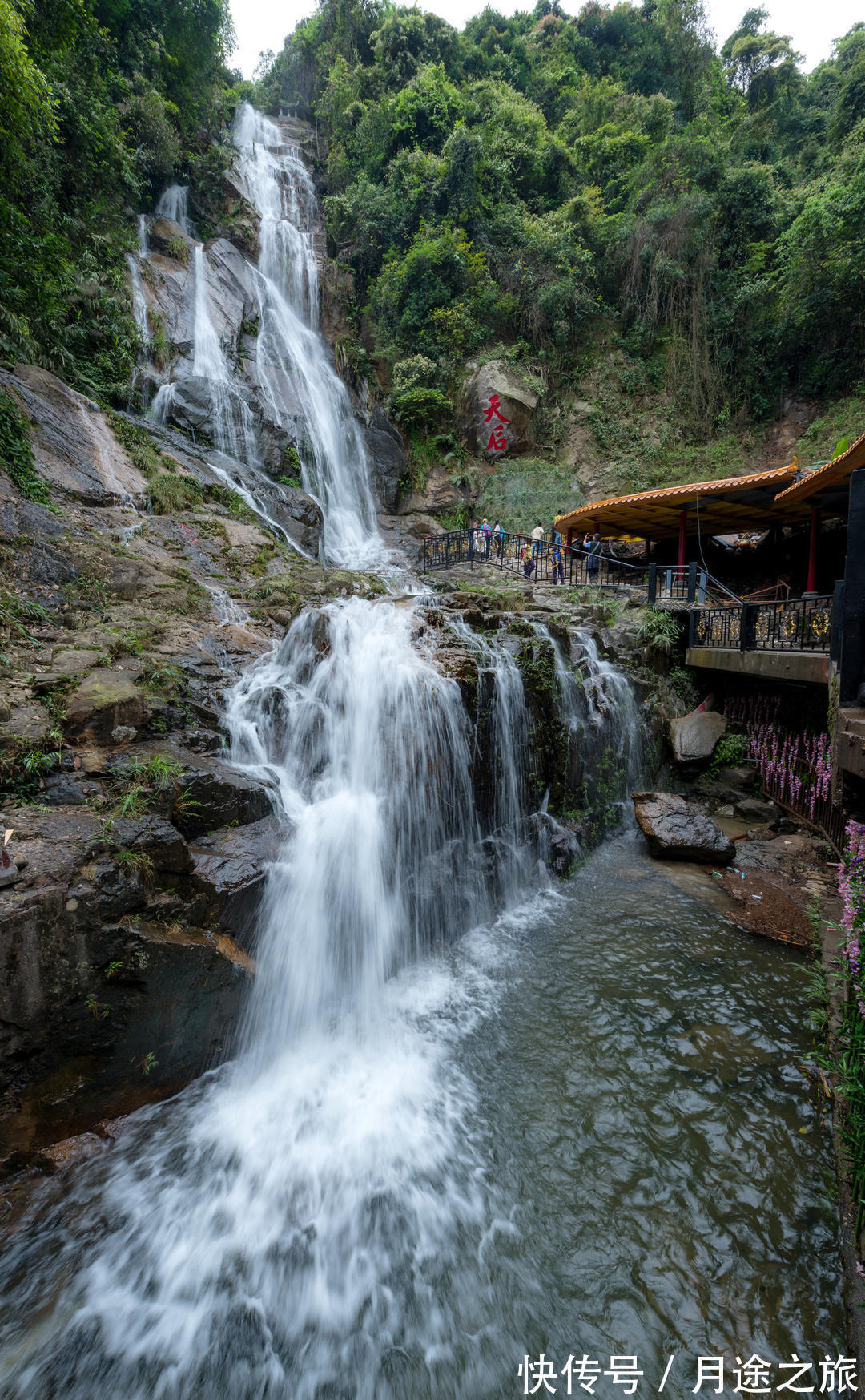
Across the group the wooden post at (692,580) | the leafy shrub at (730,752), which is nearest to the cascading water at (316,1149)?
the leafy shrub at (730,752)

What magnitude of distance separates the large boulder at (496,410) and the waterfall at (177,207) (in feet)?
34.8

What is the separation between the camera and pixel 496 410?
2006 centimetres

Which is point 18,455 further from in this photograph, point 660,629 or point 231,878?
point 660,629

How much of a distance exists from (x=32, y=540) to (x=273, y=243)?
2071 centimetres

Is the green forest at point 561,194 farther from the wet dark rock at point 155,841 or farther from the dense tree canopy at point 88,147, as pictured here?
the wet dark rock at point 155,841

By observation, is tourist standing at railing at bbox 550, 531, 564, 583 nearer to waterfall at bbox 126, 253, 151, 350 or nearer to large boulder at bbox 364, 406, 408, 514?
large boulder at bbox 364, 406, 408, 514

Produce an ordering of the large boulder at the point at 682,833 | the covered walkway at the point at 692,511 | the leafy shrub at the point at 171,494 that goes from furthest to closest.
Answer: the covered walkway at the point at 692,511
the leafy shrub at the point at 171,494
the large boulder at the point at 682,833

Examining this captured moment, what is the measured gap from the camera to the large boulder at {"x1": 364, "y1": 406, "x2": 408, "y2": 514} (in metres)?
19.7

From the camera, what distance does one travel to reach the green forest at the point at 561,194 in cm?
1631

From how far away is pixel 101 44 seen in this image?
13.6 metres

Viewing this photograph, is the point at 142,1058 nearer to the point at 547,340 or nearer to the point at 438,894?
the point at 438,894

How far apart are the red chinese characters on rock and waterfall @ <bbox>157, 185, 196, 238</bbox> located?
11.3 metres

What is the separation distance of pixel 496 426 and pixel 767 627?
13884 mm

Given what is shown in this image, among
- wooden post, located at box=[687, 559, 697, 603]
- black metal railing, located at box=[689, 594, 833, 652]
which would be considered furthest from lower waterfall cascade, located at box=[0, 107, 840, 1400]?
wooden post, located at box=[687, 559, 697, 603]
